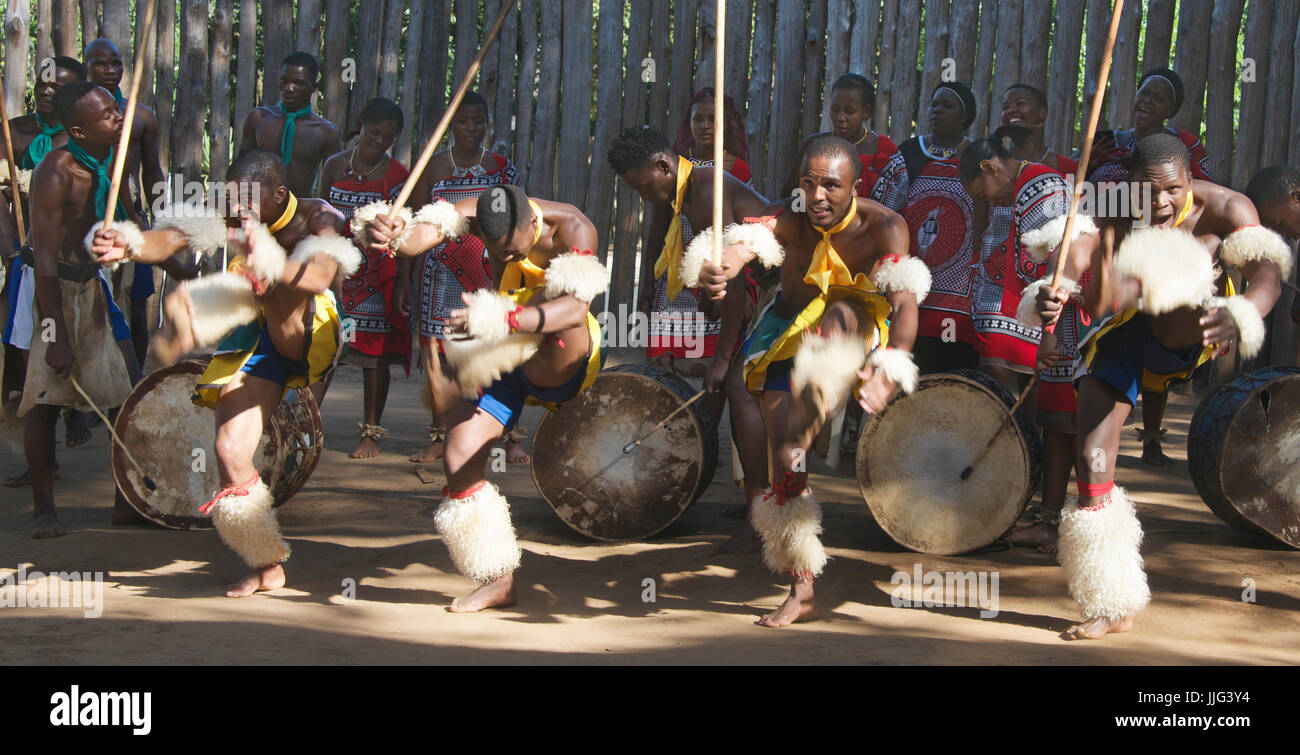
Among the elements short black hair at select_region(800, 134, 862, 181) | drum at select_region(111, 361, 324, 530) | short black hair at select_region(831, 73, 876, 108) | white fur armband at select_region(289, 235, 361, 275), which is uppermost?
short black hair at select_region(831, 73, 876, 108)

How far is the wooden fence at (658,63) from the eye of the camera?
802 cm

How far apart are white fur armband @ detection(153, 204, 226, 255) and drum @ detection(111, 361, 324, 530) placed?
1.02m

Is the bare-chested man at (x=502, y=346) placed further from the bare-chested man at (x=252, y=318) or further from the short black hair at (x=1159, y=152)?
the short black hair at (x=1159, y=152)

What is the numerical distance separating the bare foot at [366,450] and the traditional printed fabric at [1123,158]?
3.90m

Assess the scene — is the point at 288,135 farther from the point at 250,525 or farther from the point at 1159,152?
the point at 1159,152

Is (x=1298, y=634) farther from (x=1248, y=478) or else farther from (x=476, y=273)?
(x=476, y=273)

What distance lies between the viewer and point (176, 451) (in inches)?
217

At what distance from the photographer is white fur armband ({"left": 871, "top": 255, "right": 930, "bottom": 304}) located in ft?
13.6

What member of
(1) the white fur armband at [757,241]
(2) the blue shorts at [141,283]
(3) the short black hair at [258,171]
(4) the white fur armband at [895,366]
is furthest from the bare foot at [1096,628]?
(2) the blue shorts at [141,283]

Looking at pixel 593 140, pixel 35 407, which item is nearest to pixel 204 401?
pixel 35 407

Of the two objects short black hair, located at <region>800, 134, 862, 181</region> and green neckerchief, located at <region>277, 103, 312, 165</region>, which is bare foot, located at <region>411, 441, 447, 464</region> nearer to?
green neckerchief, located at <region>277, 103, 312, 165</region>

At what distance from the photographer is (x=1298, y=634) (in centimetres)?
417

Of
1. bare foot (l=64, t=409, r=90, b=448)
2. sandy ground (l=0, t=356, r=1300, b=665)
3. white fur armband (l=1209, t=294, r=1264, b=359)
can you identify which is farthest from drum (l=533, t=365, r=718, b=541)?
bare foot (l=64, t=409, r=90, b=448)

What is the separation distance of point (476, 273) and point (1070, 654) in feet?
13.3
